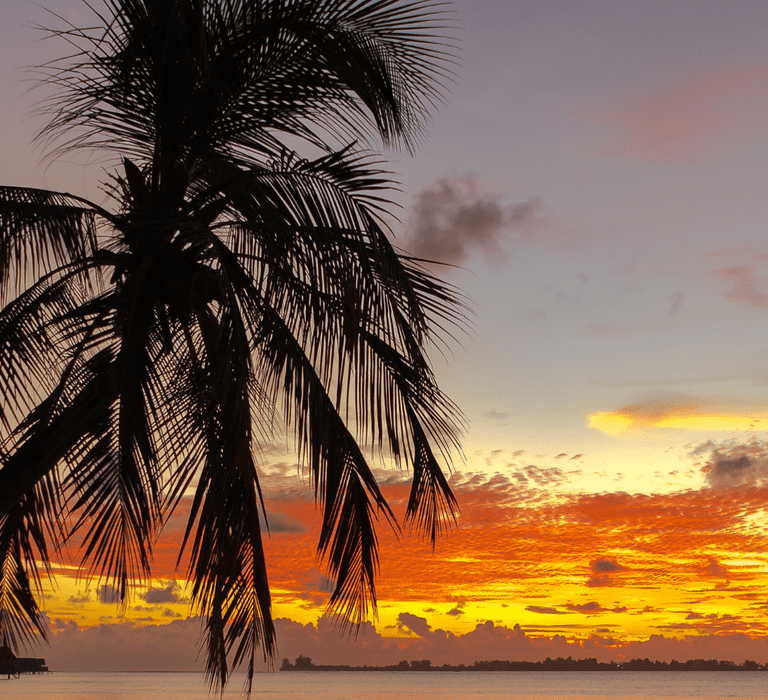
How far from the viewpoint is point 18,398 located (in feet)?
26.0

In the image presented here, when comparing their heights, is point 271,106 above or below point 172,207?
above

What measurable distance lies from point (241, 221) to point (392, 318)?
1.49 m

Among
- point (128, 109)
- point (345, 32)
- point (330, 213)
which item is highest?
point (345, 32)

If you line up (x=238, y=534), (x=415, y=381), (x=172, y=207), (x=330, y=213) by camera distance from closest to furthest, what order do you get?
(x=238, y=534) < (x=330, y=213) < (x=172, y=207) < (x=415, y=381)

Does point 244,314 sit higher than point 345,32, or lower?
lower

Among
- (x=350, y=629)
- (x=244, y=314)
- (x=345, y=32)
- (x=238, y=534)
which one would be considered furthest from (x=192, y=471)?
(x=345, y=32)

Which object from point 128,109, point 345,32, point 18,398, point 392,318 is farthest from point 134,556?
point 345,32

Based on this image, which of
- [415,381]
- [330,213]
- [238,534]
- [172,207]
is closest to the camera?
[238,534]

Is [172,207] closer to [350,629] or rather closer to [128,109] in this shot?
[128,109]

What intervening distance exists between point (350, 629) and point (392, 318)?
3.03 meters

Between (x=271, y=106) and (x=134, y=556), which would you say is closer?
(x=134, y=556)

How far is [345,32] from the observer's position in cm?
842

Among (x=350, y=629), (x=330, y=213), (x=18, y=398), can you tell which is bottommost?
(x=350, y=629)

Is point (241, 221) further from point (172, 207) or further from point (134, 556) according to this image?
point (134, 556)
